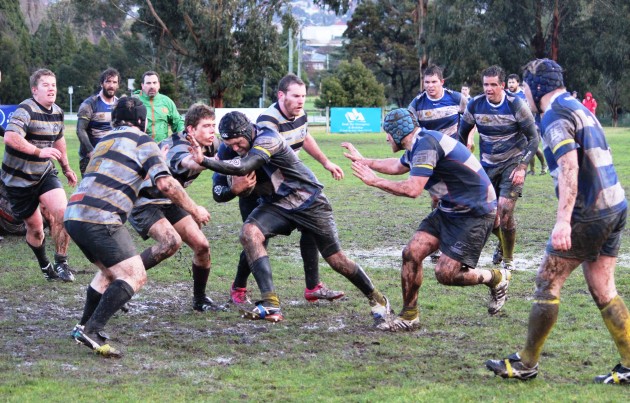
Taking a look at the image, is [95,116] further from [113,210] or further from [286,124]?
[113,210]

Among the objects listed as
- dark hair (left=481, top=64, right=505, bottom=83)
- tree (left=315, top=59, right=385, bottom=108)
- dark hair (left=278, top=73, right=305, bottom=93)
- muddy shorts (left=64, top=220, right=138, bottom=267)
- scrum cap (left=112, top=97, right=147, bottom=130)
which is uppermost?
dark hair (left=481, top=64, right=505, bottom=83)

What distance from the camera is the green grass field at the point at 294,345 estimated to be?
→ 539cm

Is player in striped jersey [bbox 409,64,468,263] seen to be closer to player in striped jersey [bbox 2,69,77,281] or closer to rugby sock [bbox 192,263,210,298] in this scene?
rugby sock [bbox 192,263,210,298]

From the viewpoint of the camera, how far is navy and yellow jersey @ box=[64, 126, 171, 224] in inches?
244

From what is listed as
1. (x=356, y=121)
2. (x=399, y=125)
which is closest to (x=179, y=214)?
(x=399, y=125)

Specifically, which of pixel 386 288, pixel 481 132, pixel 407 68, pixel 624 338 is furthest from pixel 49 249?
pixel 407 68

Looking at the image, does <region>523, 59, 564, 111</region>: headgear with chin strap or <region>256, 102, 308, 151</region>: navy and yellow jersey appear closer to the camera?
<region>523, 59, 564, 111</region>: headgear with chin strap

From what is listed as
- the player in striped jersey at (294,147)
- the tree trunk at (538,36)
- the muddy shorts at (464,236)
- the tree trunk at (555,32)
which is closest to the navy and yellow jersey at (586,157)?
the muddy shorts at (464,236)

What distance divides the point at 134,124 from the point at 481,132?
4697mm

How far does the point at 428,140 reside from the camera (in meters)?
6.52

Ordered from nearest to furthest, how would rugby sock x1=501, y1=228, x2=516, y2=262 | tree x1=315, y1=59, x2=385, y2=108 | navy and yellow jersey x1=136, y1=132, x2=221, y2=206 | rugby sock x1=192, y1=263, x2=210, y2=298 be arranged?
navy and yellow jersey x1=136, y1=132, x2=221, y2=206
rugby sock x1=192, y1=263, x2=210, y2=298
rugby sock x1=501, y1=228, x2=516, y2=262
tree x1=315, y1=59, x2=385, y2=108

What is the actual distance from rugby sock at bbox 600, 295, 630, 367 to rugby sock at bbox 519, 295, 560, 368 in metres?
0.37

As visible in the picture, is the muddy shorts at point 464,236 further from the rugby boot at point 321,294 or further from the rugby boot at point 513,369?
the rugby boot at point 321,294

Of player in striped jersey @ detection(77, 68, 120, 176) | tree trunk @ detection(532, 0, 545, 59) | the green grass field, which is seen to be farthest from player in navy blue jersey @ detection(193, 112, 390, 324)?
tree trunk @ detection(532, 0, 545, 59)
